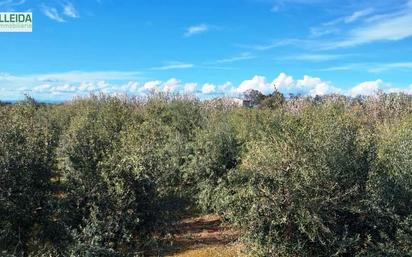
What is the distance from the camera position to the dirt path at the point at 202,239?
13509mm

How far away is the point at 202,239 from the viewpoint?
1661 cm

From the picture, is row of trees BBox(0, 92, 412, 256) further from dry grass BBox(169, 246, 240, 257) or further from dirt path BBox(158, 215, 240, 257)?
dry grass BBox(169, 246, 240, 257)

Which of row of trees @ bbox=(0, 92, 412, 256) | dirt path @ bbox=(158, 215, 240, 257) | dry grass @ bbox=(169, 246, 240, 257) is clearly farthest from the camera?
dry grass @ bbox=(169, 246, 240, 257)

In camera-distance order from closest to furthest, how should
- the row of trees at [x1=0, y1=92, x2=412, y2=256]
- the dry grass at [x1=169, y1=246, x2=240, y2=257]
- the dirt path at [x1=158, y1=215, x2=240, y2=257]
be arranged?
the row of trees at [x1=0, y1=92, x2=412, y2=256], the dirt path at [x1=158, y1=215, x2=240, y2=257], the dry grass at [x1=169, y1=246, x2=240, y2=257]

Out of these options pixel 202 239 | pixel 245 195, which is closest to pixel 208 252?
pixel 202 239

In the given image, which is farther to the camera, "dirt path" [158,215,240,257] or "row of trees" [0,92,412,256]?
"dirt path" [158,215,240,257]

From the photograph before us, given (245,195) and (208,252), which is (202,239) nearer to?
(208,252)

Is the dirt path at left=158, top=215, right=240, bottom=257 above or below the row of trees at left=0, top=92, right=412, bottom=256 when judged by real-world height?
below

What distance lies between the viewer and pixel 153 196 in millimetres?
11953

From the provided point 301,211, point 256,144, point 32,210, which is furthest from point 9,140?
point 301,211

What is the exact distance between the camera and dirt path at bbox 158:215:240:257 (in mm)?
13509

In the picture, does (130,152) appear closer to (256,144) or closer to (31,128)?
(256,144)

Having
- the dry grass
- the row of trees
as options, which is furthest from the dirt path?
the row of trees

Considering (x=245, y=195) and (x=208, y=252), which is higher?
(x=245, y=195)
